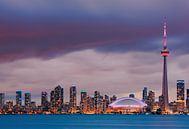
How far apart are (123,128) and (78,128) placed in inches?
603

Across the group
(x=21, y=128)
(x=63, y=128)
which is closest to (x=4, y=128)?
(x=21, y=128)

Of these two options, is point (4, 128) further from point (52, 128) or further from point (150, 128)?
point (150, 128)

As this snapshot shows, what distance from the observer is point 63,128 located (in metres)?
177

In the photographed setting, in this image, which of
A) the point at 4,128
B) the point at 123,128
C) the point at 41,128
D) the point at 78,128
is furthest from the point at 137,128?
the point at 4,128

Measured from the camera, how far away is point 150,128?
17938 cm

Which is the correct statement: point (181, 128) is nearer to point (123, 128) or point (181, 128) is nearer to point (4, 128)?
point (123, 128)

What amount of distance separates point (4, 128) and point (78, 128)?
24.7 metres

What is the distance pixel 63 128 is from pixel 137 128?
2555 cm

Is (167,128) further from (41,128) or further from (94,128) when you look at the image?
(41,128)

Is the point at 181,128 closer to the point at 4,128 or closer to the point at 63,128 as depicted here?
the point at 63,128

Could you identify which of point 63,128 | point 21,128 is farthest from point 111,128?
point 21,128

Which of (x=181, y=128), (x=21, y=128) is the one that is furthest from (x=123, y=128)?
(x=21, y=128)

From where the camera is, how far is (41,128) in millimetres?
179250

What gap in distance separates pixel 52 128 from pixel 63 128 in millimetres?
4165
